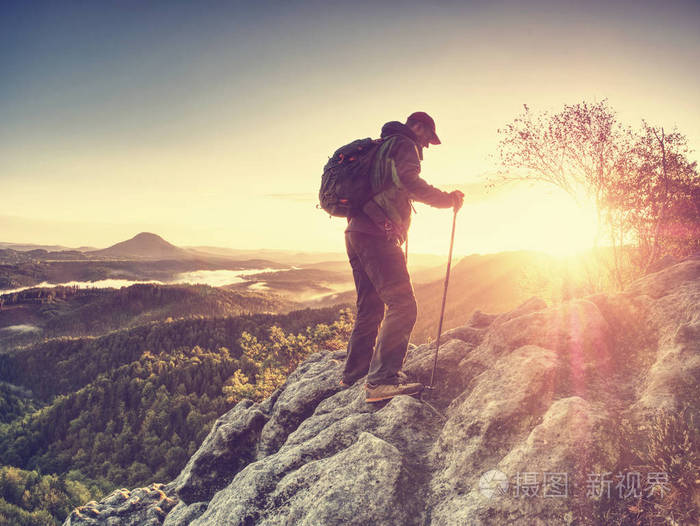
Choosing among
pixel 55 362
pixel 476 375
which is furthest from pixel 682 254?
pixel 55 362

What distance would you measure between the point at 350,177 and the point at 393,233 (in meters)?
1.18

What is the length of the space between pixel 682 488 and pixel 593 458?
26.5 inches

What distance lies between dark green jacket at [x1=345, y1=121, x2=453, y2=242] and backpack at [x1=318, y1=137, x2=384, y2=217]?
0.14 m

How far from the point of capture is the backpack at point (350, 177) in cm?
564

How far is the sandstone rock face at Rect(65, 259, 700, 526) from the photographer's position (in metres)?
3.74

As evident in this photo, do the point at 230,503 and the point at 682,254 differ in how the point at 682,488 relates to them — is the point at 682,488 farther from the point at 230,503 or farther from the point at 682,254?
the point at 682,254

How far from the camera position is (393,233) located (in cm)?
580

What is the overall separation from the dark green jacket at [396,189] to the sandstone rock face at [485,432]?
304cm

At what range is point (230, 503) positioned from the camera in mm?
5414
